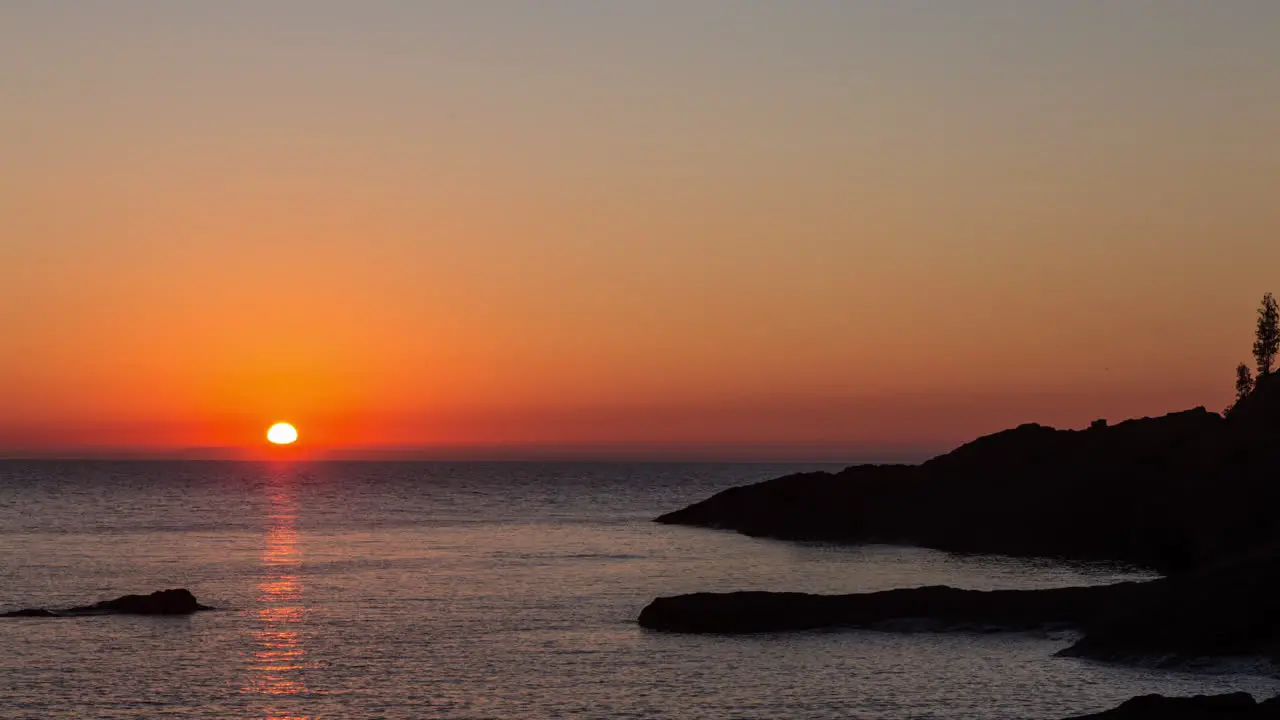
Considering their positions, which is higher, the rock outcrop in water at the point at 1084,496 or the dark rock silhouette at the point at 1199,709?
the rock outcrop in water at the point at 1084,496

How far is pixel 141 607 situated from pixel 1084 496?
72.7 meters

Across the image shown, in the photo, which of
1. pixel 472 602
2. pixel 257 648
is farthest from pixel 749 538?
pixel 257 648

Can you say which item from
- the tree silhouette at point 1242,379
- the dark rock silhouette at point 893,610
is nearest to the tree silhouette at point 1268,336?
the tree silhouette at point 1242,379

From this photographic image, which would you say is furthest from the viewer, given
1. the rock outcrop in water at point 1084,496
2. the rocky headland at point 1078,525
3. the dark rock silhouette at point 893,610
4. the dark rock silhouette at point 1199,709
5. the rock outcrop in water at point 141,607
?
the rock outcrop in water at point 1084,496

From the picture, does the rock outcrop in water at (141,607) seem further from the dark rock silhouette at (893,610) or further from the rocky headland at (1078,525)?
the dark rock silhouette at (893,610)

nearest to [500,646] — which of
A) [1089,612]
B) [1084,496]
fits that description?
[1089,612]

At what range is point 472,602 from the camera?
236ft

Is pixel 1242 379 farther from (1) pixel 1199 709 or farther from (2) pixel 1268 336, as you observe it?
(1) pixel 1199 709

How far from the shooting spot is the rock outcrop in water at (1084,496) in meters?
89.0

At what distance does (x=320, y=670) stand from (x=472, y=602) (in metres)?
21.0

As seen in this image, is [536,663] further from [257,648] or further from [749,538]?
[749,538]

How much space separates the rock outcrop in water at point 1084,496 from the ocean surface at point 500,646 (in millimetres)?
5929

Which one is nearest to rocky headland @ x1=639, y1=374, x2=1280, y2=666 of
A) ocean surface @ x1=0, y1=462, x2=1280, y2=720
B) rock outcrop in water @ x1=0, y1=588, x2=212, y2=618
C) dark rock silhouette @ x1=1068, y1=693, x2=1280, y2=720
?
ocean surface @ x1=0, y1=462, x2=1280, y2=720

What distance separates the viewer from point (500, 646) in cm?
5659
